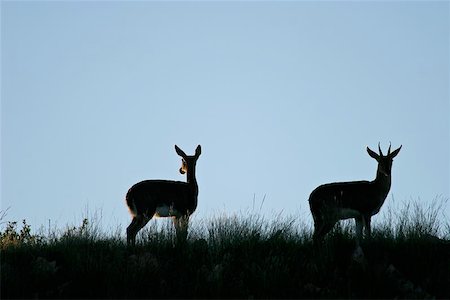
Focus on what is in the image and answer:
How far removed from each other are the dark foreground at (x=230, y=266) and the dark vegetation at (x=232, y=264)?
16 mm

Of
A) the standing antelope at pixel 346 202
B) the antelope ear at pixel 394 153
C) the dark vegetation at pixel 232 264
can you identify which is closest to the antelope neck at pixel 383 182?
the standing antelope at pixel 346 202

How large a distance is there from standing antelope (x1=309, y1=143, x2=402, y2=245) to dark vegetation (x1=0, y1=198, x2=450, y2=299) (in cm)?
165

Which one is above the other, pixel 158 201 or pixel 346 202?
pixel 158 201

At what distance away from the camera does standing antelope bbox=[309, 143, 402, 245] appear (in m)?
19.8

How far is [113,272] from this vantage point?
15453mm

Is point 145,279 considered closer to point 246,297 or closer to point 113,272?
point 113,272

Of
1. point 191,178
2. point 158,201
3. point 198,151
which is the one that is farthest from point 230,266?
point 198,151

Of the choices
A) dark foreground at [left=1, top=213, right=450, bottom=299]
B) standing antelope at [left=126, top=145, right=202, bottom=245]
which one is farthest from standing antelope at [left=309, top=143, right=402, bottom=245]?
standing antelope at [left=126, top=145, right=202, bottom=245]

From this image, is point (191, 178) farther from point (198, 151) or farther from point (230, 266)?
point (230, 266)

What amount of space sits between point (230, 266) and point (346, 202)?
199 inches

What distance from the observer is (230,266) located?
16.0 meters

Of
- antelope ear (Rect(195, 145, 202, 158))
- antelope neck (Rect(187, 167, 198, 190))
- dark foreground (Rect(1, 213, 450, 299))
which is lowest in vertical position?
dark foreground (Rect(1, 213, 450, 299))

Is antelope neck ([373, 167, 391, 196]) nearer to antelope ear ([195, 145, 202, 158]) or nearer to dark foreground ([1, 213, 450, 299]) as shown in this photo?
dark foreground ([1, 213, 450, 299])

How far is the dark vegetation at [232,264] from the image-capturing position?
49.5 ft
